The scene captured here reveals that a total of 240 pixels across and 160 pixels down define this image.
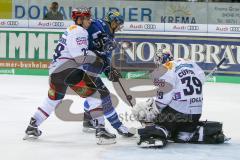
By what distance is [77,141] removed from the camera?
6.55 m

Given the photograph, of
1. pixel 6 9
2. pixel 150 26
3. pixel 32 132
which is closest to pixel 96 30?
pixel 32 132

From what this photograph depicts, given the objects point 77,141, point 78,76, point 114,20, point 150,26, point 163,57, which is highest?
point 150,26

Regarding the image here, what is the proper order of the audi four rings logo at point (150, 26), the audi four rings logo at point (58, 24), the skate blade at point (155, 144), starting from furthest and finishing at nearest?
the audi four rings logo at point (58, 24), the audi four rings logo at point (150, 26), the skate blade at point (155, 144)

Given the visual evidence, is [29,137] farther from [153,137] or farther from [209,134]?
[209,134]

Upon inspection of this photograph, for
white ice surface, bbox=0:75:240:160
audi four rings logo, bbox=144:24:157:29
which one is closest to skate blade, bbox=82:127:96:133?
white ice surface, bbox=0:75:240:160

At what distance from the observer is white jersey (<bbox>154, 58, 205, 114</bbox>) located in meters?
6.26

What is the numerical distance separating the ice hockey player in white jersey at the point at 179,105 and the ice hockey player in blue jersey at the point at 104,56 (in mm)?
455

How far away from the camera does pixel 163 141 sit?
612 cm

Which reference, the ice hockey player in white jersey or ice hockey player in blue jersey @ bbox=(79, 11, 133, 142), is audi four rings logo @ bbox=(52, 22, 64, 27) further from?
the ice hockey player in white jersey

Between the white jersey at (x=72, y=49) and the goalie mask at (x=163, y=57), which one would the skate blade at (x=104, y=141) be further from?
the goalie mask at (x=163, y=57)

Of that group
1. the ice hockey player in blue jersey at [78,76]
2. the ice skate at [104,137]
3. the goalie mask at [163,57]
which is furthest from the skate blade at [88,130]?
the goalie mask at [163,57]

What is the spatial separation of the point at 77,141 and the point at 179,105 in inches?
42.8

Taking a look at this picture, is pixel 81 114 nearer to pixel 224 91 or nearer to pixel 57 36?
pixel 224 91

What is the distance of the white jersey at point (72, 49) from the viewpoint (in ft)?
20.6
